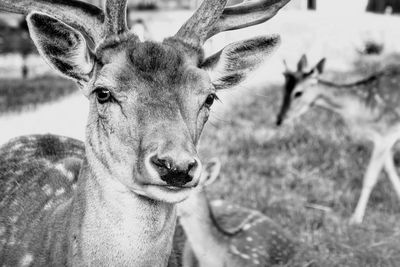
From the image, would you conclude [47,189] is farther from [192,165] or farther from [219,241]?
[219,241]

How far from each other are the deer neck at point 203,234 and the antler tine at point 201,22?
191 cm

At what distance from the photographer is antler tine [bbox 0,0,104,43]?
282cm

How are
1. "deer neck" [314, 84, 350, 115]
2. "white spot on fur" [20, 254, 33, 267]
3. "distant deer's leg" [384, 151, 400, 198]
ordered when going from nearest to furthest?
1. "white spot on fur" [20, 254, 33, 267]
2. "distant deer's leg" [384, 151, 400, 198]
3. "deer neck" [314, 84, 350, 115]

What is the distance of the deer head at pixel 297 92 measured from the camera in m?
7.41

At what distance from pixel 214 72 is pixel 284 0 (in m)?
0.55

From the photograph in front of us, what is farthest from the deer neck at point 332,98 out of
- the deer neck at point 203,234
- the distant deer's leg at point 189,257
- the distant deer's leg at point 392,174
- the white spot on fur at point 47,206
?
the white spot on fur at point 47,206

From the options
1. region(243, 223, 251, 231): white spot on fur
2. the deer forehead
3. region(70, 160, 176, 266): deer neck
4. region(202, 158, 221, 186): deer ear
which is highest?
the deer forehead

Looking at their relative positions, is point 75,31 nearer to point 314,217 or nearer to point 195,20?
point 195,20

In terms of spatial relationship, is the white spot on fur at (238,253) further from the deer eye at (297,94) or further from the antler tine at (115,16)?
the deer eye at (297,94)

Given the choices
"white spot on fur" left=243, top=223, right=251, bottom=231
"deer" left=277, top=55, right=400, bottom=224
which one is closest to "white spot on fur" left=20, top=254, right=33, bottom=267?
"white spot on fur" left=243, top=223, right=251, bottom=231

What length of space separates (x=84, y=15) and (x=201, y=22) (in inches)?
20.2

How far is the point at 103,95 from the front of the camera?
269 cm

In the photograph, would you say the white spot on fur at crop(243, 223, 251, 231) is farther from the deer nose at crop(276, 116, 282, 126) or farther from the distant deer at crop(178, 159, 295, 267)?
the deer nose at crop(276, 116, 282, 126)

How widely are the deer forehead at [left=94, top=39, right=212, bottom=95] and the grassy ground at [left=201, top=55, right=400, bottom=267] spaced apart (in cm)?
233
